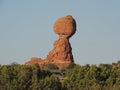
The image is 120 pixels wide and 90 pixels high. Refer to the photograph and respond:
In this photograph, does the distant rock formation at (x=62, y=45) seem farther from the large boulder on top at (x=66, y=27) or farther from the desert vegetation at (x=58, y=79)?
the desert vegetation at (x=58, y=79)

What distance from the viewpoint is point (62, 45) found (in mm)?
100438

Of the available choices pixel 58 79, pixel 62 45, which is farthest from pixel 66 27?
pixel 58 79

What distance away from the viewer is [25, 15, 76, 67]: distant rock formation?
10009 cm

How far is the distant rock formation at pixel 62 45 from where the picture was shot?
100094mm

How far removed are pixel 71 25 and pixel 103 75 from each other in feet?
134

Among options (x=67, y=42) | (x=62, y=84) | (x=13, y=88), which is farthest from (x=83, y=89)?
(x=67, y=42)

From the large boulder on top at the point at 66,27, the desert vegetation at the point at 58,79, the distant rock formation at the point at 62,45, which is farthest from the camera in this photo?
the large boulder on top at the point at 66,27

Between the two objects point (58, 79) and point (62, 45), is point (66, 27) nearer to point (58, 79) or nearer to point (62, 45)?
point (62, 45)

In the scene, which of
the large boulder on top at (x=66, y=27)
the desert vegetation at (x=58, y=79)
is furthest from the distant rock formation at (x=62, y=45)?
the desert vegetation at (x=58, y=79)

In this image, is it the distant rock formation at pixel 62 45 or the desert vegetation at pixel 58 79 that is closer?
the desert vegetation at pixel 58 79

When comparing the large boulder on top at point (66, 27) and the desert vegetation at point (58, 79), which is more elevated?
the large boulder on top at point (66, 27)

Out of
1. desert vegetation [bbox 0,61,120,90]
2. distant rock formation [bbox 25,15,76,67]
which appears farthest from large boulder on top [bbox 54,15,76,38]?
desert vegetation [bbox 0,61,120,90]

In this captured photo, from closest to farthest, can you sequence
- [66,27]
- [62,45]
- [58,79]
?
1. [58,79]
2. [62,45]
3. [66,27]

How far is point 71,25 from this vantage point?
10162cm
